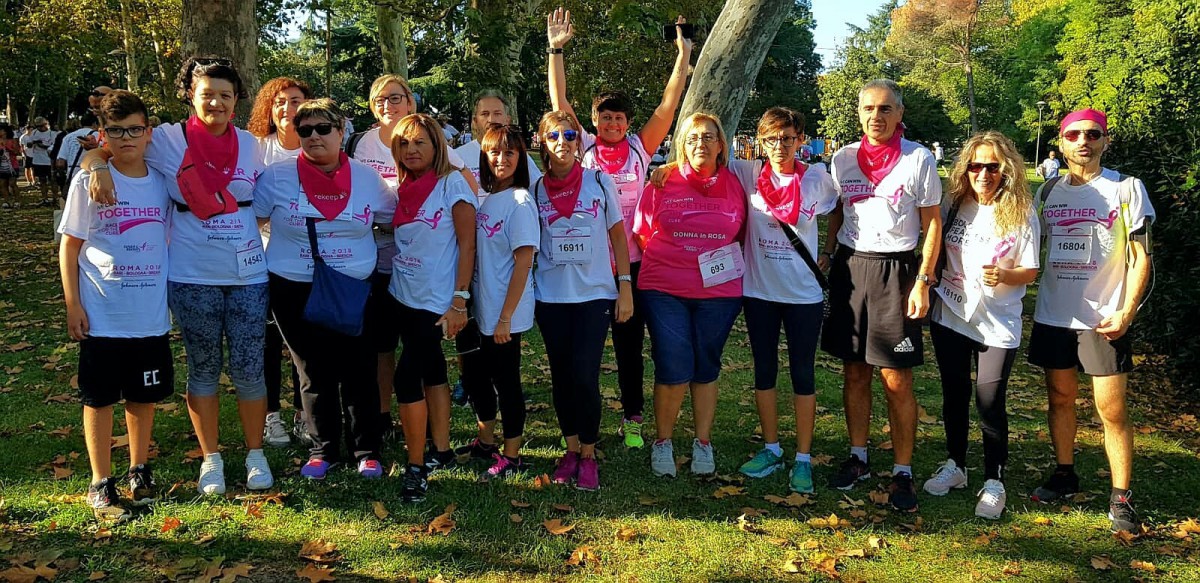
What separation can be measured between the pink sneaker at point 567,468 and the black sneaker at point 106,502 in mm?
2205

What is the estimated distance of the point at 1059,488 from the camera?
4.91 metres

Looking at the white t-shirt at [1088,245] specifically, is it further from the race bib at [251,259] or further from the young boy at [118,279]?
the young boy at [118,279]

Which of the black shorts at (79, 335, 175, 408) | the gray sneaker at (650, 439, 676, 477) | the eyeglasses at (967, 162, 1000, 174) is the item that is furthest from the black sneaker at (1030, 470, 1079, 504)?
the black shorts at (79, 335, 175, 408)

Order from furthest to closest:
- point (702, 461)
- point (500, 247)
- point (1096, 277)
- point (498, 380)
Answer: point (702, 461) < point (498, 380) < point (500, 247) < point (1096, 277)

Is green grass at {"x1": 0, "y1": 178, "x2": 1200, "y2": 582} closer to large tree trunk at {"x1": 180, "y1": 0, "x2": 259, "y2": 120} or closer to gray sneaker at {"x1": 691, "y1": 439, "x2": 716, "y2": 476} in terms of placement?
gray sneaker at {"x1": 691, "y1": 439, "x2": 716, "y2": 476}

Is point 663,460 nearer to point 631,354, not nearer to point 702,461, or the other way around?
point 702,461

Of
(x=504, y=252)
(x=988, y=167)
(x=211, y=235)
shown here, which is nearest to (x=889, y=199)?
(x=988, y=167)

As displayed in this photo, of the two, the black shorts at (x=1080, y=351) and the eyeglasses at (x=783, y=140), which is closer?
the black shorts at (x=1080, y=351)

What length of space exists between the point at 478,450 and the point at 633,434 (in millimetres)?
1043

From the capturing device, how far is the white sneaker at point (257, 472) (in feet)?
15.2

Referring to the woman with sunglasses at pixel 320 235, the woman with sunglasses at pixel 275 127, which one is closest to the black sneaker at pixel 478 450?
the woman with sunglasses at pixel 320 235

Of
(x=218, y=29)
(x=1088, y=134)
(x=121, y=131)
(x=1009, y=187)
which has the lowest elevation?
(x=1009, y=187)

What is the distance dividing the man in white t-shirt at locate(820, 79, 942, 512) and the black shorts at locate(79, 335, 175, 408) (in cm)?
359

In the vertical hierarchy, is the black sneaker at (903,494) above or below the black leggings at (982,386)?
below
